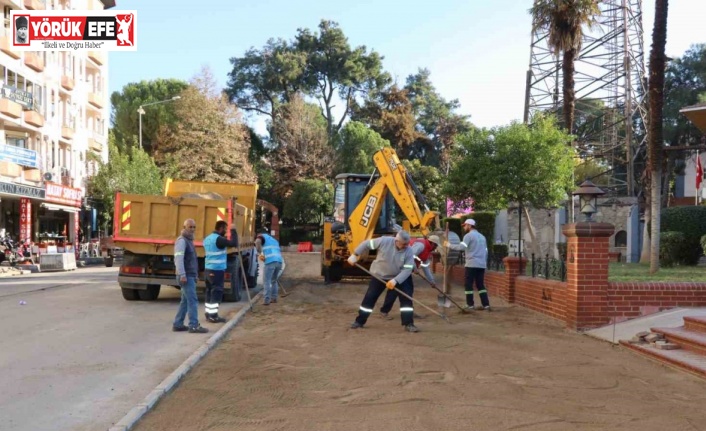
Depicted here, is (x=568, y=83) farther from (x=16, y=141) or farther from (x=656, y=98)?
(x=16, y=141)

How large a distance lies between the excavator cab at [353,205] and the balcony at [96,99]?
3098 cm

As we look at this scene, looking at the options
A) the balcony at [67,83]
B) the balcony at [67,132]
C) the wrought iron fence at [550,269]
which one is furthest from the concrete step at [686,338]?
the balcony at [67,83]

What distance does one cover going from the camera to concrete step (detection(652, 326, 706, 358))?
843 cm

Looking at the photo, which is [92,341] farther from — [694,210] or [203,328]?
[694,210]

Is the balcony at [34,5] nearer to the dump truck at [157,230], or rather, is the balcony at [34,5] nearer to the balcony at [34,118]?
the balcony at [34,118]

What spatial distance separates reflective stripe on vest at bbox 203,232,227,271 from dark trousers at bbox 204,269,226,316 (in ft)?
0.30

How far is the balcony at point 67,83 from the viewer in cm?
4031

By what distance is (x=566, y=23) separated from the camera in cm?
2328

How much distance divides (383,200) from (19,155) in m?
21.7

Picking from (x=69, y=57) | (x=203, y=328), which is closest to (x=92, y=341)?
(x=203, y=328)

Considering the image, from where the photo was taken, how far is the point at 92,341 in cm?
984

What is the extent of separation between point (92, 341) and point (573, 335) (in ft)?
22.2

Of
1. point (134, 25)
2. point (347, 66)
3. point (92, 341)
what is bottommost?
point (92, 341)

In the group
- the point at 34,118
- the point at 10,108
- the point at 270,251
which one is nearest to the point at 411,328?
the point at 270,251
